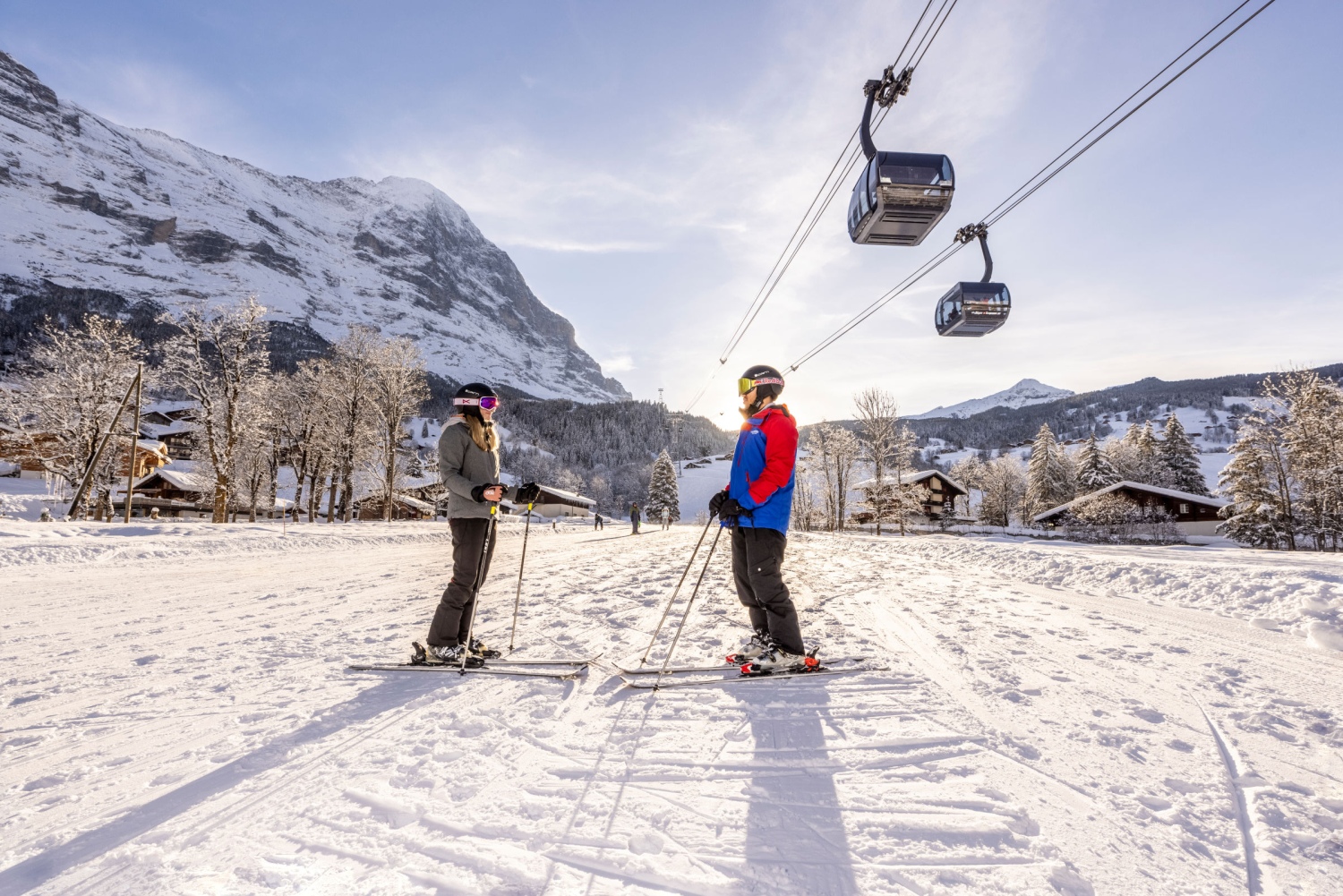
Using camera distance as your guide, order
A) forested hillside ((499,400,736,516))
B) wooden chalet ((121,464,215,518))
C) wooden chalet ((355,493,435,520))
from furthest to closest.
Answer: forested hillside ((499,400,736,516))
wooden chalet ((355,493,435,520))
wooden chalet ((121,464,215,518))

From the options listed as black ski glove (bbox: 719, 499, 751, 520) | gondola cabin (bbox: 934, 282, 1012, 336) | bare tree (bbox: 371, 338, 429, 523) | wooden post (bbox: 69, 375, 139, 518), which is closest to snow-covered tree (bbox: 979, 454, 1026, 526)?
gondola cabin (bbox: 934, 282, 1012, 336)

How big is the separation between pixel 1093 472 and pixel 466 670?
58.3 m

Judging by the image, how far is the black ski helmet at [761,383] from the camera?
4.39 metres

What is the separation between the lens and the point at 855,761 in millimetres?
2584

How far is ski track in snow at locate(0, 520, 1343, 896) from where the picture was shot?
5.97 feet

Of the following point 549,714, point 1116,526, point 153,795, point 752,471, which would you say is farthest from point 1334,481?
point 153,795

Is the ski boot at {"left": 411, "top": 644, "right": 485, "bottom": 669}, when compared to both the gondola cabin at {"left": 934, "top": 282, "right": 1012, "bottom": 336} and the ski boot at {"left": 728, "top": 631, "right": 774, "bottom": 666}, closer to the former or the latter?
the ski boot at {"left": 728, "top": 631, "right": 774, "bottom": 666}

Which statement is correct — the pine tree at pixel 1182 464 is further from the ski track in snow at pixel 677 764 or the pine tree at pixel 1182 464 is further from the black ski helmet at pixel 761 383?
the black ski helmet at pixel 761 383

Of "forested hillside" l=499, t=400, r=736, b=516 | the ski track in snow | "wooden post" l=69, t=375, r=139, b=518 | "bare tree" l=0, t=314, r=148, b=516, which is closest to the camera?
the ski track in snow

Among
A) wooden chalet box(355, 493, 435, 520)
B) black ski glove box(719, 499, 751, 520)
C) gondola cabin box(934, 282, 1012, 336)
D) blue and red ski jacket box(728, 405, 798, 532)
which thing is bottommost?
wooden chalet box(355, 493, 435, 520)

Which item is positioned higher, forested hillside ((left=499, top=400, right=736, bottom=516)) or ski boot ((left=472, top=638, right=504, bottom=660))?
forested hillside ((left=499, top=400, right=736, bottom=516))

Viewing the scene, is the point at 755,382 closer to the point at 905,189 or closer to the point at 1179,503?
the point at 905,189

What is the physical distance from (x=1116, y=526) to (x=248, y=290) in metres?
212

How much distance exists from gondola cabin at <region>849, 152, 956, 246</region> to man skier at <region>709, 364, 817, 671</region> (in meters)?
6.35
